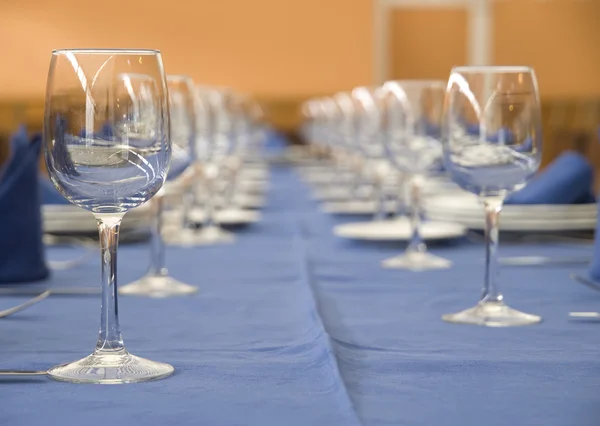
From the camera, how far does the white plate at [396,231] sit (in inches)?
72.9

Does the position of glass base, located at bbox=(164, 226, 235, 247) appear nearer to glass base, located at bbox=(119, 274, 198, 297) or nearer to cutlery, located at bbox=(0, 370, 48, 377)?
glass base, located at bbox=(119, 274, 198, 297)

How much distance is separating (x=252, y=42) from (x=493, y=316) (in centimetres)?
1148

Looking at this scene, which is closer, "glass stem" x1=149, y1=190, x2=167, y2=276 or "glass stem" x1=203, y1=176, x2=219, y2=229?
"glass stem" x1=149, y1=190, x2=167, y2=276

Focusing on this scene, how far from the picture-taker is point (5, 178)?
1.46 meters

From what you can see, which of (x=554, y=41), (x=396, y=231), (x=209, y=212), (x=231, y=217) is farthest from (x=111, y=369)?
(x=554, y=41)

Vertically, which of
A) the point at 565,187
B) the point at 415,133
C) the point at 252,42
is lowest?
the point at 565,187

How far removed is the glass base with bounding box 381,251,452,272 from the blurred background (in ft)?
30.1

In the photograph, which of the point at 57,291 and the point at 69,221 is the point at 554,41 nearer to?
the point at 69,221

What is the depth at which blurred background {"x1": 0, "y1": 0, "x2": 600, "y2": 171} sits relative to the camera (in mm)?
11586

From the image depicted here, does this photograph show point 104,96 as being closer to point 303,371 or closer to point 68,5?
point 303,371

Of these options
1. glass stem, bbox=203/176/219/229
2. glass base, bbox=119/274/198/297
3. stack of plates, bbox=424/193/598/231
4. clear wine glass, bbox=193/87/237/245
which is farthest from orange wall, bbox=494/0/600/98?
glass base, bbox=119/274/198/297

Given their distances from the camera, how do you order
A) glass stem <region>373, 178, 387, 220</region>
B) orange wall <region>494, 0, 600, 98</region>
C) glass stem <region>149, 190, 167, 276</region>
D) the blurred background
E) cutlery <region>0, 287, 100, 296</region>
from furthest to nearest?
orange wall <region>494, 0, 600, 98</region> → the blurred background → glass stem <region>373, 178, 387, 220</region> → glass stem <region>149, 190, 167, 276</region> → cutlery <region>0, 287, 100, 296</region>

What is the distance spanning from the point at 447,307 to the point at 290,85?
445 inches

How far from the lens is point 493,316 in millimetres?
1157
